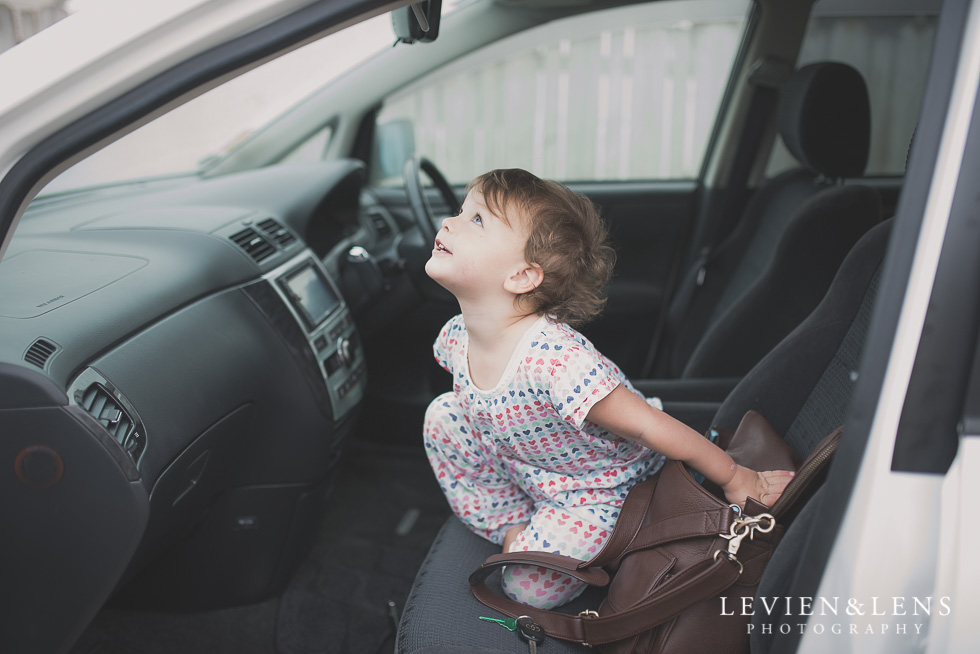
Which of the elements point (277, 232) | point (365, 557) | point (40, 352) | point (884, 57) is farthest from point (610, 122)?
point (40, 352)

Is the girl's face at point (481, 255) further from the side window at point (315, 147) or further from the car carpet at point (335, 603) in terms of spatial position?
the side window at point (315, 147)

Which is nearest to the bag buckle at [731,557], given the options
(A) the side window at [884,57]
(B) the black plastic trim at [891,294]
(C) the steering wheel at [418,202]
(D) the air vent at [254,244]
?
(B) the black plastic trim at [891,294]

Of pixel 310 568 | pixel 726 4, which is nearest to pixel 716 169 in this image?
pixel 726 4

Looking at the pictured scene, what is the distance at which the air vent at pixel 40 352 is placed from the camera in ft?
3.57

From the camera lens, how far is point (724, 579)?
1.00m

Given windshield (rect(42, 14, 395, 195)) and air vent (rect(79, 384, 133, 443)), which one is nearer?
air vent (rect(79, 384, 133, 443))

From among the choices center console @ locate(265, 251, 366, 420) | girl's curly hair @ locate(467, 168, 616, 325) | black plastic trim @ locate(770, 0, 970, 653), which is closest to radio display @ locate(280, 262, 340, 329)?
center console @ locate(265, 251, 366, 420)

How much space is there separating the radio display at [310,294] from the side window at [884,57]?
178 centimetres

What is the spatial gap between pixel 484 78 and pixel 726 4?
3.04 feet

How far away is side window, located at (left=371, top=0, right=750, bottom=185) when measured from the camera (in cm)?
288

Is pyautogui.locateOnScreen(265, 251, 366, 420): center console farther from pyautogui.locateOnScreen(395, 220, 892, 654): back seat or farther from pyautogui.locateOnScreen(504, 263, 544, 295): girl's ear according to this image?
pyautogui.locateOnScreen(504, 263, 544, 295): girl's ear

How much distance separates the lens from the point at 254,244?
178 centimetres

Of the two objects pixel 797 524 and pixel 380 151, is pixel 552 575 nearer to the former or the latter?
pixel 797 524

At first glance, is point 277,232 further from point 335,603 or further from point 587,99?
point 587,99
